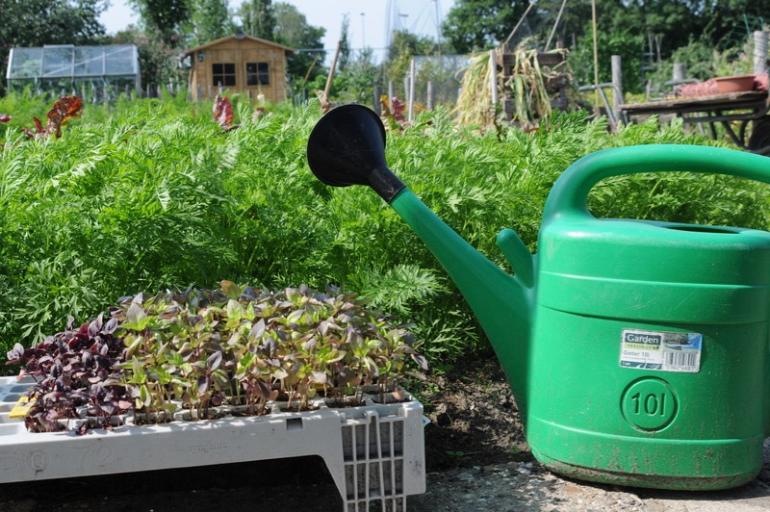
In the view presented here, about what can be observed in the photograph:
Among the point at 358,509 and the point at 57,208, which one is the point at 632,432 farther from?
the point at 57,208

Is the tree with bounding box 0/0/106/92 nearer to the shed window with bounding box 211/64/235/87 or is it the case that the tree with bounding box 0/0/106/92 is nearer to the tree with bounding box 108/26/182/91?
the tree with bounding box 108/26/182/91

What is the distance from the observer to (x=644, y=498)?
2.40 m

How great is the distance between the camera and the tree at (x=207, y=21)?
40.4m

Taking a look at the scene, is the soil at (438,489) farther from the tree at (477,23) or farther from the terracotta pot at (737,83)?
the tree at (477,23)

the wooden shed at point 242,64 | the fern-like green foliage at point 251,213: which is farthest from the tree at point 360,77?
the fern-like green foliage at point 251,213

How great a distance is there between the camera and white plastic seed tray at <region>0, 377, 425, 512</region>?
195 cm

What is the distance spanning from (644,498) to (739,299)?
586 mm

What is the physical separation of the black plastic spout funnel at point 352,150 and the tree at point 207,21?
128ft

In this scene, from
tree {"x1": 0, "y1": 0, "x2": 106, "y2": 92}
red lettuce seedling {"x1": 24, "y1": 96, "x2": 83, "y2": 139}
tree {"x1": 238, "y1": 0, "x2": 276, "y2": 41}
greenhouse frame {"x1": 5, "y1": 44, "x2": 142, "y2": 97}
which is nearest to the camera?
red lettuce seedling {"x1": 24, "y1": 96, "x2": 83, "y2": 139}

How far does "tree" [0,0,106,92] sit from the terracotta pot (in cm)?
2978

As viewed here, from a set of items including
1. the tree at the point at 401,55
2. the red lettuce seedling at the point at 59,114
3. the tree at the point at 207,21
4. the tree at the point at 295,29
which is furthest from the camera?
the tree at the point at 295,29

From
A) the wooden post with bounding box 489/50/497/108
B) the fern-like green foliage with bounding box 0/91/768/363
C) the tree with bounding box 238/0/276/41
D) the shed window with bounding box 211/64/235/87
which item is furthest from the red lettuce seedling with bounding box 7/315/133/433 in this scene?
the tree with bounding box 238/0/276/41

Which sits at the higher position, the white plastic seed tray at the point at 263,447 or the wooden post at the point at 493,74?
the wooden post at the point at 493,74

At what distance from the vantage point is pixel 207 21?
133 ft
